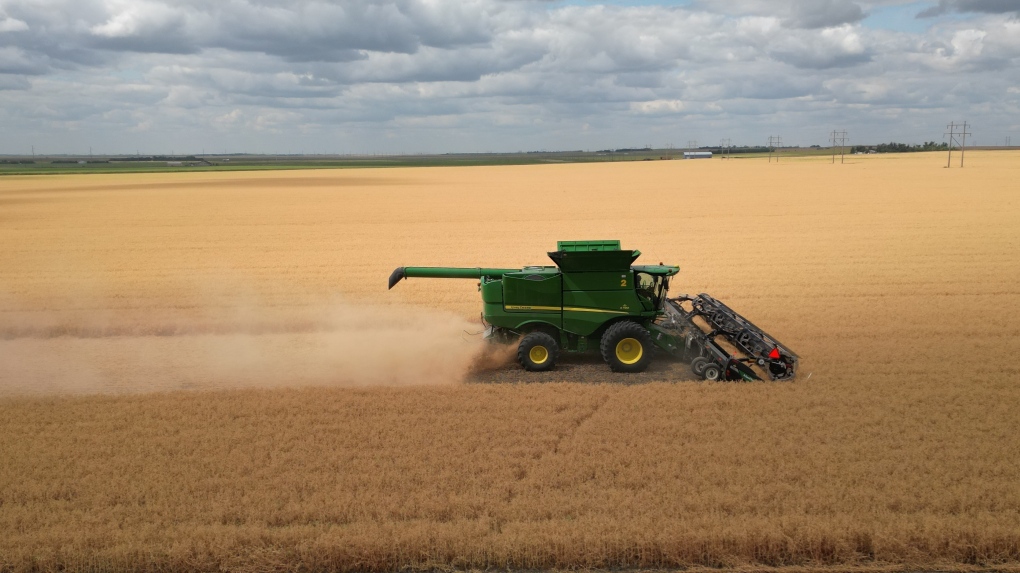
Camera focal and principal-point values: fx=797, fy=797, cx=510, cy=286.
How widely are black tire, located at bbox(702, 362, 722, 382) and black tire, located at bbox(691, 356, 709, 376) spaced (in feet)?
0.22

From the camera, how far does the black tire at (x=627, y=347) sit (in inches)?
561

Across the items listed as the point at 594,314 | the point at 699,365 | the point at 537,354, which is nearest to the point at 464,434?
the point at 537,354

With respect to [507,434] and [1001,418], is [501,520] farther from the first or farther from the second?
[1001,418]

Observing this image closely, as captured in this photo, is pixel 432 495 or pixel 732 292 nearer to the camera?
pixel 432 495

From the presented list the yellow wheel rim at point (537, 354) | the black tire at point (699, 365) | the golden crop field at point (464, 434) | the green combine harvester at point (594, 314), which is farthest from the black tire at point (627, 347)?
the yellow wheel rim at point (537, 354)

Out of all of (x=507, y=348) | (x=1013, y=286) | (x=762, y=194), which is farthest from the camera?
(x=762, y=194)

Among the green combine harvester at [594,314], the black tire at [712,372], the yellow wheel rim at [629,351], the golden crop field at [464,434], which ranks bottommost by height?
the golden crop field at [464,434]

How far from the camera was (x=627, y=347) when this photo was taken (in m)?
14.4

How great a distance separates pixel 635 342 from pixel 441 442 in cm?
478

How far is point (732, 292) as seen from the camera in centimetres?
2206

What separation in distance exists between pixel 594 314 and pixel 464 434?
4233 mm

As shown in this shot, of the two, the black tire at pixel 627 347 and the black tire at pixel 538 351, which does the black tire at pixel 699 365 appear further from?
the black tire at pixel 538 351

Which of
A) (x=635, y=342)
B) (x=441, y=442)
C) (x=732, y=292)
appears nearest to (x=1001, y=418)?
(x=635, y=342)

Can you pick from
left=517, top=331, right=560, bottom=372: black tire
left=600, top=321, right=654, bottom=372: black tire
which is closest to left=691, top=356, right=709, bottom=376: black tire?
left=600, top=321, right=654, bottom=372: black tire
